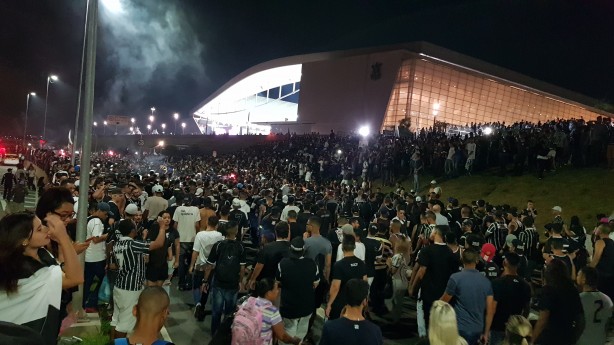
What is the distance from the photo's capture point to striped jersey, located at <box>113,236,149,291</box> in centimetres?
529

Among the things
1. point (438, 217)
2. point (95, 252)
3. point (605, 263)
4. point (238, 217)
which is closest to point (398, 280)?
point (438, 217)

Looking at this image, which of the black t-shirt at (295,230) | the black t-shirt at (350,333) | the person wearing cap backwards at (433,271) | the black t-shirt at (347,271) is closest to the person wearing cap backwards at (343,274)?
the black t-shirt at (347,271)

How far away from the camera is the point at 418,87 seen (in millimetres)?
37219

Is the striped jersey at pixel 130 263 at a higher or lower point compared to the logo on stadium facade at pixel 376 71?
lower

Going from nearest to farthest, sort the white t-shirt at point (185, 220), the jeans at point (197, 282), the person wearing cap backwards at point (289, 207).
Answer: the jeans at point (197, 282) → the white t-shirt at point (185, 220) → the person wearing cap backwards at point (289, 207)

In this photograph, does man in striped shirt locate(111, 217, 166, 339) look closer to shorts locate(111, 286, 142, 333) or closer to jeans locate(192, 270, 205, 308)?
shorts locate(111, 286, 142, 333)

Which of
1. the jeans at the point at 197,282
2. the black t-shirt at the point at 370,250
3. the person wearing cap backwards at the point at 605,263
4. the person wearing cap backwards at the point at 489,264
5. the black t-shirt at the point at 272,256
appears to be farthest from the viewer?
the jeans at the point at 197,282

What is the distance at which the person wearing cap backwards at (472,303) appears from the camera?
184 inches

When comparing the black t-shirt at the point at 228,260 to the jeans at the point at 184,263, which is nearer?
the black t-shirt at the point at 228,260

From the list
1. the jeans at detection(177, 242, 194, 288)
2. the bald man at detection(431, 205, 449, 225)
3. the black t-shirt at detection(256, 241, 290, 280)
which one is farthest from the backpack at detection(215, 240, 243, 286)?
the bald man at detection(431, 205, 449, 225)

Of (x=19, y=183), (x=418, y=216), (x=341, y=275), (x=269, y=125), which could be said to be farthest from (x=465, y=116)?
(x=341, y=275)

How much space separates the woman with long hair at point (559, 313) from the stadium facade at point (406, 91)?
27858 mm

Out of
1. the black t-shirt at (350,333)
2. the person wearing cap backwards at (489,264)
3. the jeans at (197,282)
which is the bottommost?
the jeans at (197,282)

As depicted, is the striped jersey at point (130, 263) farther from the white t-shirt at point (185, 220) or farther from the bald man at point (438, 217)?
the bald man at point (438, 217)
